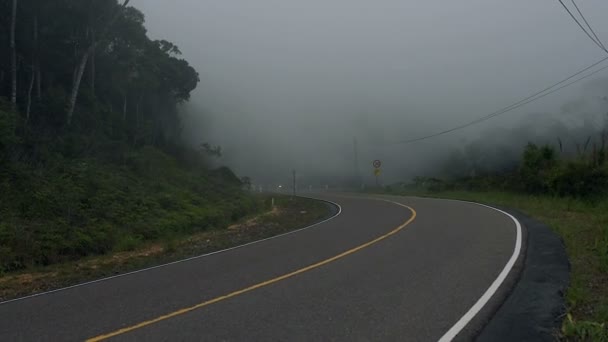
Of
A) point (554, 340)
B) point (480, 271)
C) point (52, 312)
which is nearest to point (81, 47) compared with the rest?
point (52, 312)

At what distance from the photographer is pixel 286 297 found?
277 inches

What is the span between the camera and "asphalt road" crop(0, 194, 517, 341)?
5.66m

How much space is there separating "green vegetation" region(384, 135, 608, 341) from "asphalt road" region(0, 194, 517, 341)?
124 cm

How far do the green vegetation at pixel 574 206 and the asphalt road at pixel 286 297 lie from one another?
4.07 feet

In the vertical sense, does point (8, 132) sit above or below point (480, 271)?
above

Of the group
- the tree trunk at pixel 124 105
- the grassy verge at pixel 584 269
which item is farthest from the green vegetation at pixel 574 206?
the tree trunk at pixel 124 105

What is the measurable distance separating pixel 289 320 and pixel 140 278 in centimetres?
430

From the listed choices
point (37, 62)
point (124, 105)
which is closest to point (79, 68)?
point (37, 62)

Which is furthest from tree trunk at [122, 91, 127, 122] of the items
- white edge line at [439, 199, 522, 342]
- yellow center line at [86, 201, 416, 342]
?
white edge line at [439, 199, 522, 342]

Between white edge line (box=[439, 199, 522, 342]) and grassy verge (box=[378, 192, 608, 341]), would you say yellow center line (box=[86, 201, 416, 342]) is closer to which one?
white edge line (box=[439, 199, 522, 342])

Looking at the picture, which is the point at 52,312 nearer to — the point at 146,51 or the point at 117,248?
the point at 117,248

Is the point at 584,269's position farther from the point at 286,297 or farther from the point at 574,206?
the point at 574,206

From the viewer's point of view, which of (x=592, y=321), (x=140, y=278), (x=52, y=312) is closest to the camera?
(x=592, y=321)

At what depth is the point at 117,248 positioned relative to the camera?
13883 millimetres
